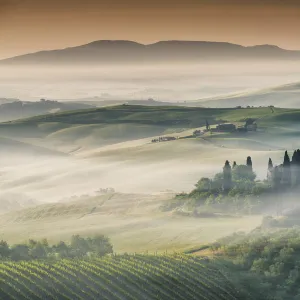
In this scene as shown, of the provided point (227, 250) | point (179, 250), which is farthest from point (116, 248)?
point (227, 250)

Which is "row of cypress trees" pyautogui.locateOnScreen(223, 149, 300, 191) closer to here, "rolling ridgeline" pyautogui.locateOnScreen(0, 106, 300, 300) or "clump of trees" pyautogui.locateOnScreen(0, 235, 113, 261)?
"rolling ridgeline" pyautogui.locateOnScreen(0, 106, 300, 300)

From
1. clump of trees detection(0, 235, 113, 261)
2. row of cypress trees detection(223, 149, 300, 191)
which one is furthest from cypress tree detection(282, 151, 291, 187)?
clump of trees detection(0, 235, 113, 261)

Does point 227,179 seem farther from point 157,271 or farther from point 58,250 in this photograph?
point 157,271

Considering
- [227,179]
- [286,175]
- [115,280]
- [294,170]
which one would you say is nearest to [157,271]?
[115,280]

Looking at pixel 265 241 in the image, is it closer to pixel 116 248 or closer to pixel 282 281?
pixel 282 281

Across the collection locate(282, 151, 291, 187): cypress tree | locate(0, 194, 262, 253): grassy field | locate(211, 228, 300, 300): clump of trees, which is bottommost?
locate(0, 194, 262, 253): grassy field

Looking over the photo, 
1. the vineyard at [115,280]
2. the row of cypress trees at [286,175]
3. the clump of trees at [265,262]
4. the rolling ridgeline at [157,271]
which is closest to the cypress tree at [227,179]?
the row of cypress trees at [286,175]

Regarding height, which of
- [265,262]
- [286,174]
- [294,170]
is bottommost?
[265,262]
